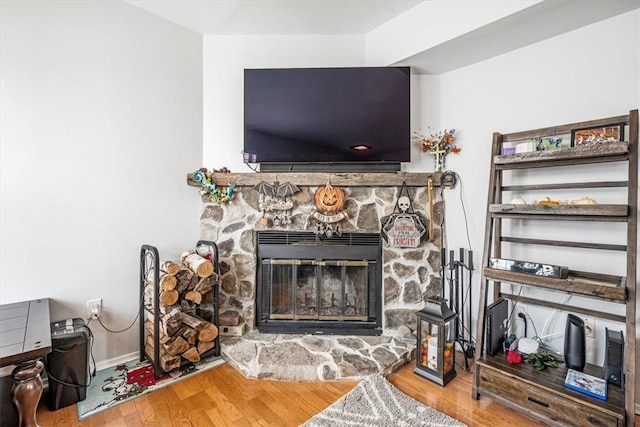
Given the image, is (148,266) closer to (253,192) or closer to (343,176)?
(253,192)

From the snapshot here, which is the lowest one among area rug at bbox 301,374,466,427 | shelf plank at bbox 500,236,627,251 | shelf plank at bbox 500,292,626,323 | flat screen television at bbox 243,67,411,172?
area rug at bbox 301,374,466,427

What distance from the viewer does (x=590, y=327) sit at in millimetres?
1872

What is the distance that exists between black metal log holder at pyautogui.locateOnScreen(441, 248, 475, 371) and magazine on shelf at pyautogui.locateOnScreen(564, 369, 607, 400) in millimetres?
696

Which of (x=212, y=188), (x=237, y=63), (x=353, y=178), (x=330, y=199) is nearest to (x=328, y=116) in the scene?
(x=353, y=178)

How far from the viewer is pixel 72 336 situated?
1.78 metres

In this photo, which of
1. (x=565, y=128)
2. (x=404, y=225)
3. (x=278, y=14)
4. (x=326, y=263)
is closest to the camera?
(x=565, y=128)

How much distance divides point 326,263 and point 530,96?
1936mm

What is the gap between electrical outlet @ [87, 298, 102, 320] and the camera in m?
2.10

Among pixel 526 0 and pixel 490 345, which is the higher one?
pixel 526 0

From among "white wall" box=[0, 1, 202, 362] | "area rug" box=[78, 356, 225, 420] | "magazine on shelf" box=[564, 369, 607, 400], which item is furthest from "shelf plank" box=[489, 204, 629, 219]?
"white wall" box=[0, 1, 202, 362]

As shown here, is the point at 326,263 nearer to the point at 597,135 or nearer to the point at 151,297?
the point at 151,297

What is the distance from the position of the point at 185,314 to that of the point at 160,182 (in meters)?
1.06

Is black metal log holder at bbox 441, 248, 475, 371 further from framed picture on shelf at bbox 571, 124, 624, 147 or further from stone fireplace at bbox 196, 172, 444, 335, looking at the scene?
framed picture on shelf at bbox 571, 124, 624, 147

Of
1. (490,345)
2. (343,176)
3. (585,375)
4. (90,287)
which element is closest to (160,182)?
(90,287)
